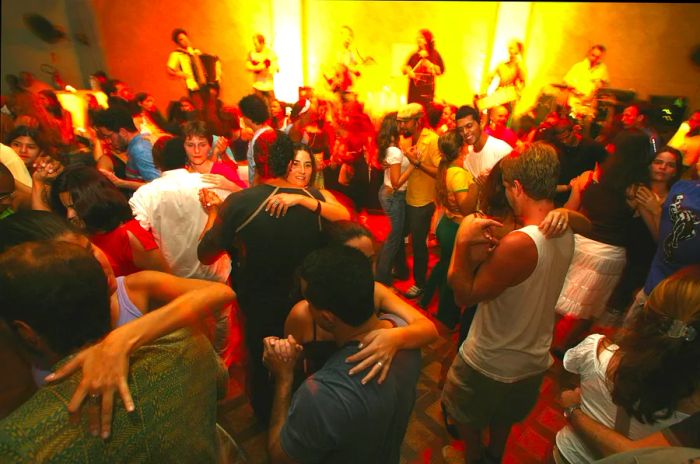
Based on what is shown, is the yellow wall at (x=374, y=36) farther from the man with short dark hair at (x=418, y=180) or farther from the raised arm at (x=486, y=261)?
the raised arm at (x=486, y=261)

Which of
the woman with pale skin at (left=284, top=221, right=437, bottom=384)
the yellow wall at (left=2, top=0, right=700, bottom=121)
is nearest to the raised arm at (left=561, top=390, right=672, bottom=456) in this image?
the woman with pale skin at (left=284, top=221, right=437, bottom=384)

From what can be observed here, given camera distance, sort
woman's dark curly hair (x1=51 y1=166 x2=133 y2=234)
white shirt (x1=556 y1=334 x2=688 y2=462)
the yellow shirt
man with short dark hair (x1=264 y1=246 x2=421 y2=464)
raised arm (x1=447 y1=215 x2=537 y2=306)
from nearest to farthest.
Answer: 1. man with short dark hair (x1=264 y1=246 x2=421 y2=464)
2. white shirt (x1=556 y1=334 x2=688 y2=462)
3. raised arm (x1=447 y1=215 x2=537 y2=306)
4. woman's dark curly hair (x1=51 y1=166 x2=133 y2=234)
5. the yellow shirt

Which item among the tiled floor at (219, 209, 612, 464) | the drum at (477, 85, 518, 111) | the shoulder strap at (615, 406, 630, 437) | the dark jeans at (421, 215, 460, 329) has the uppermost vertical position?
the drum at (477, 85, 518, 111)

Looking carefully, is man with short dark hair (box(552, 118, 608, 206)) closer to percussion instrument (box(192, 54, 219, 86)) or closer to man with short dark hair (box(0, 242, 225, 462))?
man with short dark hair (box(0, 242, 225, 462))

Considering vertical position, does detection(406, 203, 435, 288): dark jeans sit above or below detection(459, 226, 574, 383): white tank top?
below

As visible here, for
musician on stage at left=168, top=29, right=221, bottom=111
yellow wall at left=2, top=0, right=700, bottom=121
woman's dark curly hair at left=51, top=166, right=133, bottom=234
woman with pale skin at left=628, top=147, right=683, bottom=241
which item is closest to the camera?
woman's dark curly hair at left=51, top=166, right=133, bottom=234

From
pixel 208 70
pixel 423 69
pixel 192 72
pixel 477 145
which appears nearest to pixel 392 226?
pixel 477 145

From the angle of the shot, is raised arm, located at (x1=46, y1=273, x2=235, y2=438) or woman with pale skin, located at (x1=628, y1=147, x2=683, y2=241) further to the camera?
woman with pale skin, located at (x1=628, y1=147, x2=683, y2=241)

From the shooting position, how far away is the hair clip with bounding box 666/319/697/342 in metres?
1.08

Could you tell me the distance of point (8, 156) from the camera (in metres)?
2.79

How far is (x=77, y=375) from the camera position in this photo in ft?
2.56

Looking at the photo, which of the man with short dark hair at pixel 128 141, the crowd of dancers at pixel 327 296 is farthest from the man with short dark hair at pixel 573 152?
the man with short dark hair at pixel 128 141

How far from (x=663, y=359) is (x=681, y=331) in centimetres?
10

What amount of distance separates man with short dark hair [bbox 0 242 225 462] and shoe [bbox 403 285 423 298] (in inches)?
125
